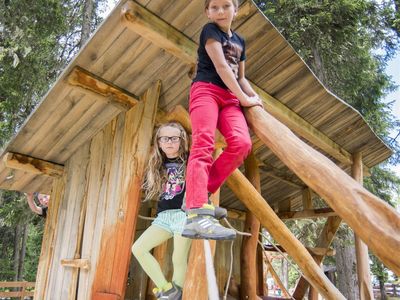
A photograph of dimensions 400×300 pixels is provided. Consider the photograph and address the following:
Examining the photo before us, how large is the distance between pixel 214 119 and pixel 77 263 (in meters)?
3.20

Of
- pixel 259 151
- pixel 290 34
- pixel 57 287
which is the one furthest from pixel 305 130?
pixel 290 34

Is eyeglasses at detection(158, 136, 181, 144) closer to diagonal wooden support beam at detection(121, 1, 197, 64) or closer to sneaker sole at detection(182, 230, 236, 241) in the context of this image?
diagonal wooden support beam at detection(121, 1, 197, 64)

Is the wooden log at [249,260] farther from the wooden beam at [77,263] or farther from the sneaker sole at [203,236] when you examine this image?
the sneaker sole at [203,236]

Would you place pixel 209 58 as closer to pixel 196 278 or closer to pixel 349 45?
pixel 196 278

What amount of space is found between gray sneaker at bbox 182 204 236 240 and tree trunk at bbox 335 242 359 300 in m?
9.75

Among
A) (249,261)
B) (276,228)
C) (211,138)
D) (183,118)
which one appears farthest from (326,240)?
(211,138)

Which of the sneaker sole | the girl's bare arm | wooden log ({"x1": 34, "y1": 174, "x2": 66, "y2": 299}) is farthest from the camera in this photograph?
wooden log ({"x1": 34, "y1": 174, "x2": 66, "y2": 299})

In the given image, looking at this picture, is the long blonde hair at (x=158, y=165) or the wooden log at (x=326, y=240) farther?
the wooden log at (x=326, y=240)

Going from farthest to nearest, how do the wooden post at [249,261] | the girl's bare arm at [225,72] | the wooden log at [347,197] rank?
the wooden post at [249,261] → the girl's bare arm at [225,72] → the wooden log at [347,197]

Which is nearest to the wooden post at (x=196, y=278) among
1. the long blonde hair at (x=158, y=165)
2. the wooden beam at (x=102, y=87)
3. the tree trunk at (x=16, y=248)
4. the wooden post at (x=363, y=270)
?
the long blonde hair at (x=158, y=165)

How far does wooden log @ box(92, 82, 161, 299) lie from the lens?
392 centimetres

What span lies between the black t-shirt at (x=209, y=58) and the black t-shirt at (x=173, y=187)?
857mm

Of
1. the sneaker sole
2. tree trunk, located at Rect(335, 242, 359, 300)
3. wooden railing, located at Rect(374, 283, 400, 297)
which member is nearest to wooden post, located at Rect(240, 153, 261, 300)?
the sneaker sole

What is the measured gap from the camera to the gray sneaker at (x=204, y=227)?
5.82 ft
